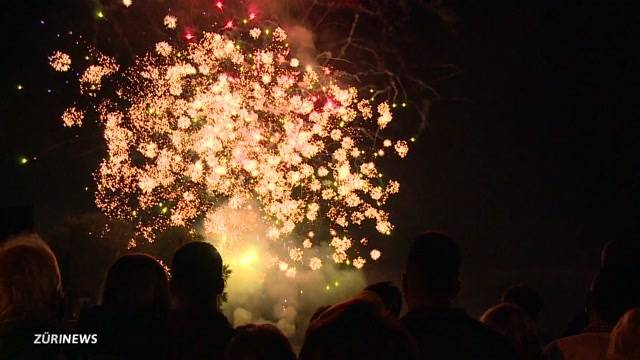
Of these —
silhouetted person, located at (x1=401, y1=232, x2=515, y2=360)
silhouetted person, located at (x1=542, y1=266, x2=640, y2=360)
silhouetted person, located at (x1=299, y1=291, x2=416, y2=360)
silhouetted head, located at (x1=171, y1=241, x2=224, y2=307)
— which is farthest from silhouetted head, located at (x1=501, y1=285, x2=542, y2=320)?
silhouetted person, located at (x1=299, y1=291, x2=416, y2=360)

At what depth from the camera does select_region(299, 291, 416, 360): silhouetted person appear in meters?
2.73

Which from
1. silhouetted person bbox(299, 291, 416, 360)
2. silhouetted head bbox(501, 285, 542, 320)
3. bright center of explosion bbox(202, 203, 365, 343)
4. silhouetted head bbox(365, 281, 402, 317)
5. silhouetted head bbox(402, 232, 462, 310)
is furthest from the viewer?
bright center of explosion bbox(202, 203, 365, 343)

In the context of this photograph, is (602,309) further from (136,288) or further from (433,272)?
(136,288)

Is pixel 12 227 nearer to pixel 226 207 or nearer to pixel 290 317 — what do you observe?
pixel 226 207

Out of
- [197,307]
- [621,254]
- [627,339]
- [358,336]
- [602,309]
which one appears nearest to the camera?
[358,336]

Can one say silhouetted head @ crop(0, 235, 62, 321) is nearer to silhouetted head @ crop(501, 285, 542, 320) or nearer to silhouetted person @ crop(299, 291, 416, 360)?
silhouetted person @ crop(299, 291, 416, 360)

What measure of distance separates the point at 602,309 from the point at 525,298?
1.92 meters

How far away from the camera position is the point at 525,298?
647cm

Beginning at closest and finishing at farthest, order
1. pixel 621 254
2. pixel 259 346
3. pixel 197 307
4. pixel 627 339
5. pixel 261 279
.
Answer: pixel 259 346
pixel 627 339
pixel 197 307
pixel 621 254
pixel 261 279

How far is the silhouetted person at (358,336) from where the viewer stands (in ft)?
8.95

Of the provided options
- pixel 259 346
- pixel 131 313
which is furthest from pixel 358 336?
pixel 131 313

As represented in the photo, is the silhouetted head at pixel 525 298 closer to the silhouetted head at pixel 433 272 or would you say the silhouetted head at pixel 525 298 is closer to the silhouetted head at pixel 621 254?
the silhouetted head at pixel 621 254

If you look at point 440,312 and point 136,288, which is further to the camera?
point 136,288

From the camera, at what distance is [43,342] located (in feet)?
12.6
